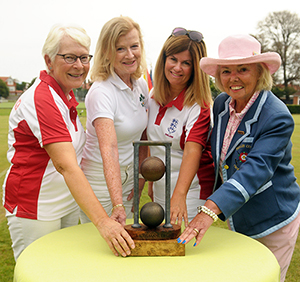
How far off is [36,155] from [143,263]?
3.36ft

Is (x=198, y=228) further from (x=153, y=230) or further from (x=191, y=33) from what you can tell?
(x=191, y=33)

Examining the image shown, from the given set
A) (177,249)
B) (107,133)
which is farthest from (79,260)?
(107,133)

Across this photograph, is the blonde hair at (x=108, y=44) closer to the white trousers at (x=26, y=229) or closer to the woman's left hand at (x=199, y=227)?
the white trousers at (x=26, y=229)

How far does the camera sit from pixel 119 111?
2.71 metres

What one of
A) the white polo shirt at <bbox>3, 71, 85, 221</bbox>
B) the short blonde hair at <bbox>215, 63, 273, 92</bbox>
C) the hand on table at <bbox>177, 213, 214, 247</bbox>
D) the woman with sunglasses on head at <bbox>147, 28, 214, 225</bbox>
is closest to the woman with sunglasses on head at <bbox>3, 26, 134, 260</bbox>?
the white polo shirt at <bbox>3, 71, 85, 221</bbox>

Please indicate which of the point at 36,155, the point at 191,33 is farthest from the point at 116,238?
the point at 191,33

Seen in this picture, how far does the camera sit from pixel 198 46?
2.78 m

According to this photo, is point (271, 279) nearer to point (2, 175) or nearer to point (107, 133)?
point (107, 133)

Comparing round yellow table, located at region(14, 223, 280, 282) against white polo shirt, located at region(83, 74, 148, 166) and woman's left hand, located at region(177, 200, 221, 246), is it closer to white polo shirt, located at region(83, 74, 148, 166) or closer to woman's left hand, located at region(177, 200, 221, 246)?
woman's left hand, located at region(177, 200, 221, 246)

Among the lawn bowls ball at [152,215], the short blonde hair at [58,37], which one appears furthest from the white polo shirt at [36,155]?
the lawn bowls ball at [152,215]

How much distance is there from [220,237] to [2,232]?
3979mm

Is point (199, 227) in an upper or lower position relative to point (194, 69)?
lower

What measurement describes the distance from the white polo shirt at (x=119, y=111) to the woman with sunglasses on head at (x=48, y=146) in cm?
19

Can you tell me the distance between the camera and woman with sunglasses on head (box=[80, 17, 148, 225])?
8.05 ft
